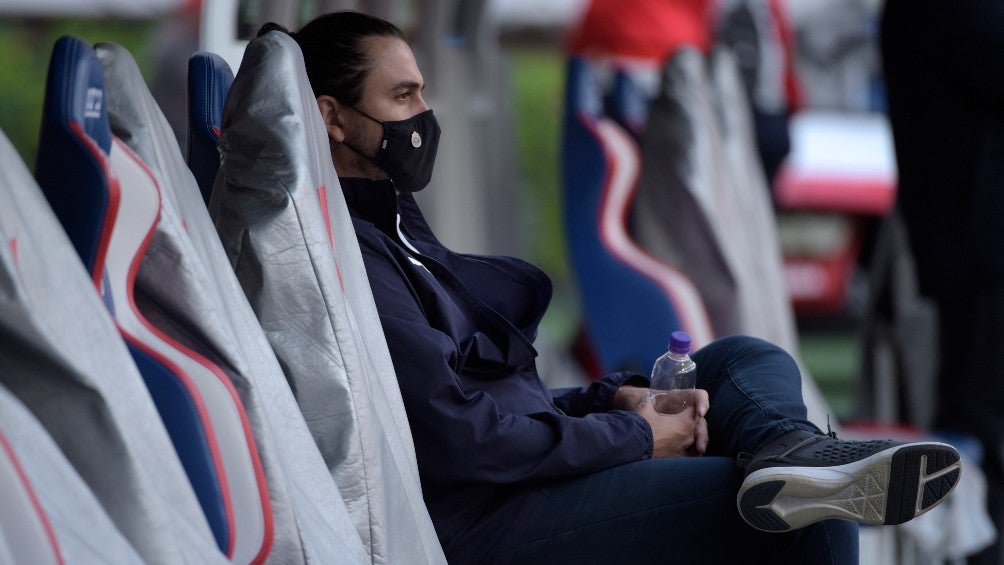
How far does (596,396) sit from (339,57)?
56 centimetres

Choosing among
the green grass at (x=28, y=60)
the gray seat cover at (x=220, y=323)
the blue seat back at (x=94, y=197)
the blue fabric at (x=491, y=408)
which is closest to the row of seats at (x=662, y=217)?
the green grass at (x=28, y=60)

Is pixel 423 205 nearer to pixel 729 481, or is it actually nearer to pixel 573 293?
pixel 573 293

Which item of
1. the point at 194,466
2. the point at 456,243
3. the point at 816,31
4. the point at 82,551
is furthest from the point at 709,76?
the point at 82,551

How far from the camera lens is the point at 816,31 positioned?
5.80m

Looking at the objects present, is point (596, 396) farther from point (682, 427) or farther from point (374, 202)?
point (374, 202)

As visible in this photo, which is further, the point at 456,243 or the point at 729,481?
the point at 456,243

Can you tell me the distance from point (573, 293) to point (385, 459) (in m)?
2.10

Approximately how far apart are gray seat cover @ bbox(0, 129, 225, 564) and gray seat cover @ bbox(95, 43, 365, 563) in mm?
144

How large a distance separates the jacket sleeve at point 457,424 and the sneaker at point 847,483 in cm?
20

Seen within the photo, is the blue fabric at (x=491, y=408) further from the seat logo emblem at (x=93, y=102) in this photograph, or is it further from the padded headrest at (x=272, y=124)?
the seat logo emblem at (x=93, y=102)

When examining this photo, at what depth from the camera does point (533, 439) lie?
1675mm

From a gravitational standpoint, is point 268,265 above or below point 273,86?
below

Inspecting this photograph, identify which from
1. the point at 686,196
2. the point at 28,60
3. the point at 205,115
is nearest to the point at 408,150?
the point at 205,115

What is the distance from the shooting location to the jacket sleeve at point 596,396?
6.50 ft
